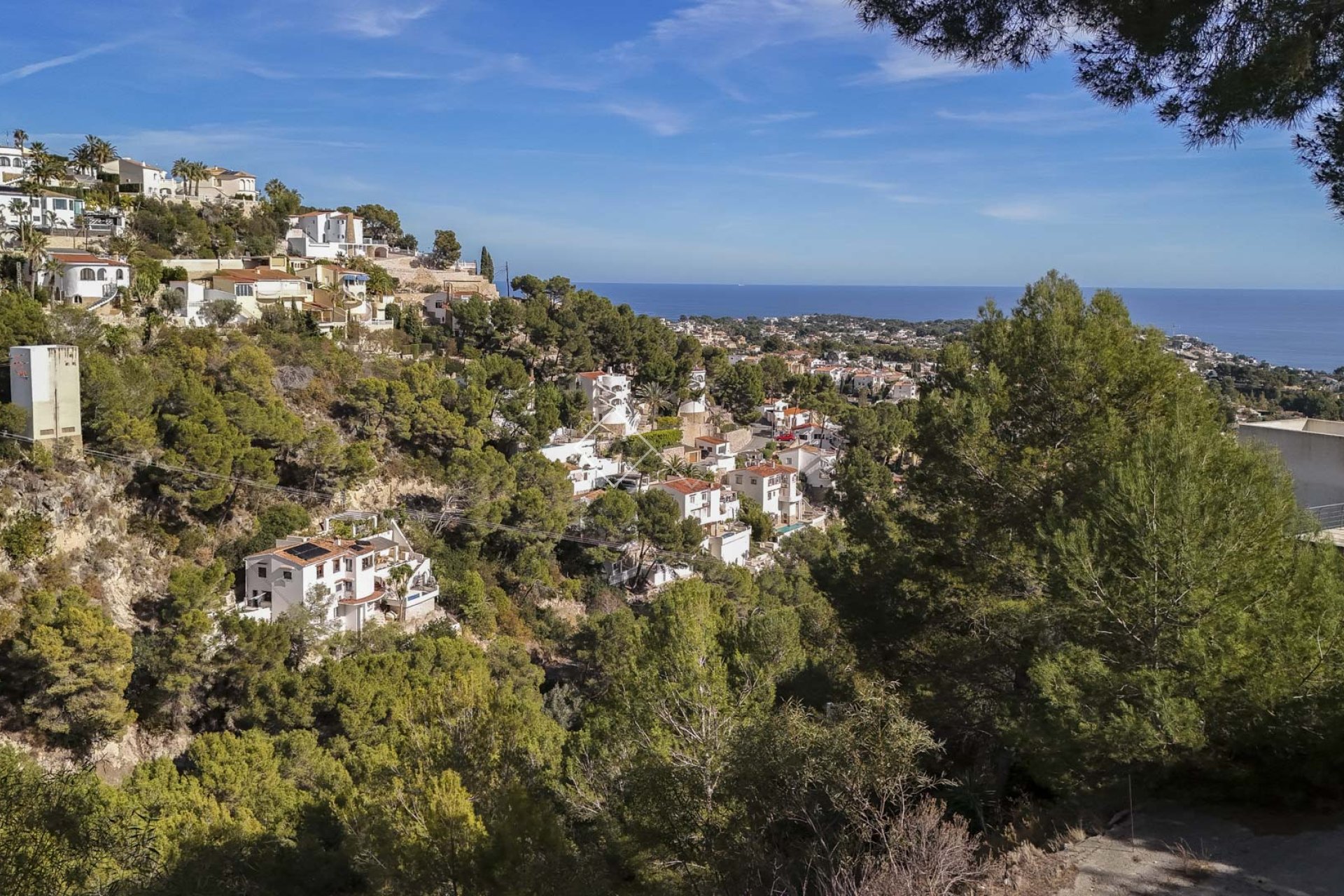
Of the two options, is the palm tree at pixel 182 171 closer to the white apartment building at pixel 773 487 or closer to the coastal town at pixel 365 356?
the coastal town at pixel 365 356

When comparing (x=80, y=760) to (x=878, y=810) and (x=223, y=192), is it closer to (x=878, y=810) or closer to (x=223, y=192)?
(x=878, y=810)

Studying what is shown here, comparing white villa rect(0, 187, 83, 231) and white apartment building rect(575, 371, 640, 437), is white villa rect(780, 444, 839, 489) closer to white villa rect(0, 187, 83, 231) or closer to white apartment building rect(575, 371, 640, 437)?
white apartment building rect(575, 371, 640, 437)

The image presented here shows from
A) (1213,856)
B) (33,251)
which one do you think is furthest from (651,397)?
(1213,856)

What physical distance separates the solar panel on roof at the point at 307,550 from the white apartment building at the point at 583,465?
8.69 m

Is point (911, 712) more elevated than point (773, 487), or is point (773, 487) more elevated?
point (911, 712)

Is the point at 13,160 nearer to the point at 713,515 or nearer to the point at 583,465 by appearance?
the point at 583,465

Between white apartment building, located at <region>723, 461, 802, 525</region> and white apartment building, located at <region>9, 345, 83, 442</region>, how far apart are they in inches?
735

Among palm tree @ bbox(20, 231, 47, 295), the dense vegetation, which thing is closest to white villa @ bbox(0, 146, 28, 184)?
palm tree @ bbox(20, 231, 47, 295)

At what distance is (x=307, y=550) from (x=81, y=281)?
12354 millimetres

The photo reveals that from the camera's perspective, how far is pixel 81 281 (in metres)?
23.2

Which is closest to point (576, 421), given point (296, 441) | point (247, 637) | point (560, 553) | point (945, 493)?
point (560, 553)

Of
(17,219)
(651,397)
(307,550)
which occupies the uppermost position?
(17,219)

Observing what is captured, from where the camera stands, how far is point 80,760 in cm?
1311

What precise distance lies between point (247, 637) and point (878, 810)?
13339 mm
